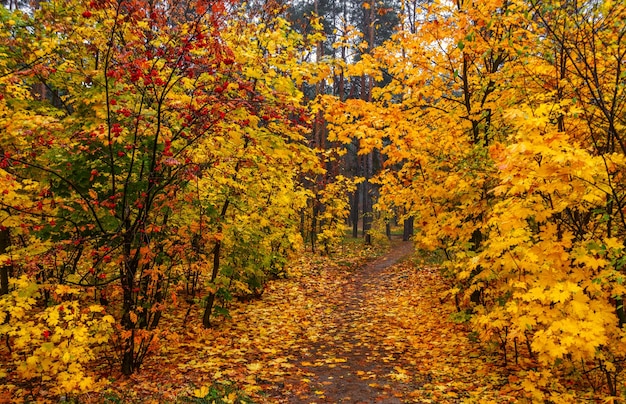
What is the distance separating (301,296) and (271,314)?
7.19ft

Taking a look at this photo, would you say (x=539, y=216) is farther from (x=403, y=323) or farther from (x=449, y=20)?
(x=403, y=323)

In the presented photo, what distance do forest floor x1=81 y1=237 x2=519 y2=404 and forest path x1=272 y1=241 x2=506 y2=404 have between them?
0.06 ft

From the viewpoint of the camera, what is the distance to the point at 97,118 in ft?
20.2

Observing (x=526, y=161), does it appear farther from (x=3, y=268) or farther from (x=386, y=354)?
(x=3, y=268)

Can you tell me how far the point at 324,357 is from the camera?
7.45 meters

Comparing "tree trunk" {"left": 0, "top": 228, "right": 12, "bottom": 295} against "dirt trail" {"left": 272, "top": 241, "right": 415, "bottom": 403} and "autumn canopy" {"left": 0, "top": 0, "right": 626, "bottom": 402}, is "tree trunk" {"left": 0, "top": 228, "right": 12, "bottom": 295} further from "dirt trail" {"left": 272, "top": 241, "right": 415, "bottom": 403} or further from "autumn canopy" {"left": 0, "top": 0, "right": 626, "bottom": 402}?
"dirt trail" {"left": 272, "top": 241, "right": 415, "bottom": 403}

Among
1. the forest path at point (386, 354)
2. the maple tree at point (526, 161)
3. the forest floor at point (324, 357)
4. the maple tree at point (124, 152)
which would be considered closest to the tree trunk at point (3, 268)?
the maple tree at point (124, 152)

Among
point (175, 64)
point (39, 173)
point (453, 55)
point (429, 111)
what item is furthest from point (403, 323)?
point (39, 173)

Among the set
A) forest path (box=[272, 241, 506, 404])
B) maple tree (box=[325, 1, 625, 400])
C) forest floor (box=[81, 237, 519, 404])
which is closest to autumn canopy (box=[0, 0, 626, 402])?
maple tree (box=[325, 1, 625, 400])

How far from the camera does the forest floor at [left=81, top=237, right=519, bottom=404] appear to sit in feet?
18.5

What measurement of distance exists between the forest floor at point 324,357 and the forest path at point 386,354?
17 millimetres

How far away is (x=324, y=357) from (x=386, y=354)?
3.90 feet

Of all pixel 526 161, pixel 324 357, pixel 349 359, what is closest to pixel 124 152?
pixel 324 357

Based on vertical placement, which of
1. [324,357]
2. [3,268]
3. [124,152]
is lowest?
[324,357]
